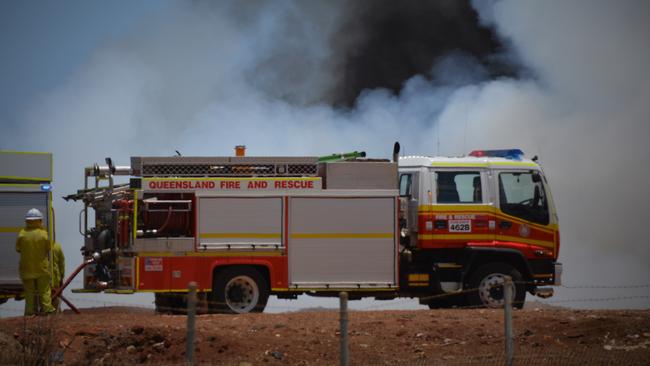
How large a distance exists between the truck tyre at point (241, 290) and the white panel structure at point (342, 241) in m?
0.59

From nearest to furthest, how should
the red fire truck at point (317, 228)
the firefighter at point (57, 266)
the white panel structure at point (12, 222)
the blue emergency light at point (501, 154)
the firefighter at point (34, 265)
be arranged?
the firefighter at point (34, 265), the red fire truck at point (317, 228), the firefighter at point (57, 266), the white panel structure at point (12, 222), the blue emergency light at point (501, 154)

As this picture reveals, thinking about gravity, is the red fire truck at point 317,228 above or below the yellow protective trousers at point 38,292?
above

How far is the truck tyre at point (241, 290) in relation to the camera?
19.1 m

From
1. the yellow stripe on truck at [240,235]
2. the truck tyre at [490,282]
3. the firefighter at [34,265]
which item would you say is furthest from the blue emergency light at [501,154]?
the firefighter at [34,265]

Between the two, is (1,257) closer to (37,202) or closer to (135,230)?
(37,202)

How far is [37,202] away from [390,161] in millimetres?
6452

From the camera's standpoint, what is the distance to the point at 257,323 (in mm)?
16828

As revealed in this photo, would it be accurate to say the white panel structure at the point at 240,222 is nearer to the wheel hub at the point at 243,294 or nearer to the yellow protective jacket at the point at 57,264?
the wheel hub at the point at 243,294

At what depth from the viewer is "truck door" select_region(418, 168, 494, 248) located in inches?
776

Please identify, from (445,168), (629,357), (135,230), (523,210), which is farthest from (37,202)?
(629,357)

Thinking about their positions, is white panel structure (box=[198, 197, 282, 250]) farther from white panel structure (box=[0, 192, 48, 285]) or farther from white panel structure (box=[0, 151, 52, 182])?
white panel structure (box=[0, 192, 48, 285])

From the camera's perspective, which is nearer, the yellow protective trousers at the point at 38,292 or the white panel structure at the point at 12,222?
the yellow protective trousers at the point at 38,292

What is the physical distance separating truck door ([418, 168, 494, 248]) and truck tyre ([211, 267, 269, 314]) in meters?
3.03

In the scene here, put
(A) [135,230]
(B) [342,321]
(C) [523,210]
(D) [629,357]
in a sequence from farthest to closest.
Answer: (C) [523,210] → (A) [135,230] → (D) [629,357] → (B) [342,321]
